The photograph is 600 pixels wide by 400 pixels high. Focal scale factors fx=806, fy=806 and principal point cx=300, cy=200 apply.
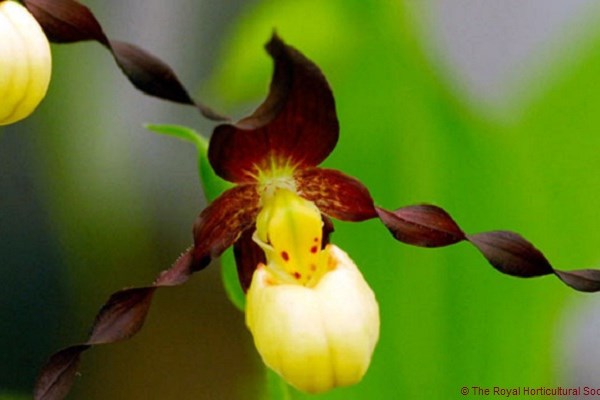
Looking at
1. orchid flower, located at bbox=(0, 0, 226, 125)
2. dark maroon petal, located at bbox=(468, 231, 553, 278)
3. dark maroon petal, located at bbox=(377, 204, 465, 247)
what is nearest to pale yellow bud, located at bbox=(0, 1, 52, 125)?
orchid flower, located at bbox=(0, 0, 226, 125)

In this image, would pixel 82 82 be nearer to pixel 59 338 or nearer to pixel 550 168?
pixel 59 338

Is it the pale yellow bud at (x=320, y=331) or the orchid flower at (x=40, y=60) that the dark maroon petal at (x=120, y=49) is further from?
the pale yellow bud at (x=320, y=331)

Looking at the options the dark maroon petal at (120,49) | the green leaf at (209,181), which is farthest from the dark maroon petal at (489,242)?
the dark maroon petal at (120,49)

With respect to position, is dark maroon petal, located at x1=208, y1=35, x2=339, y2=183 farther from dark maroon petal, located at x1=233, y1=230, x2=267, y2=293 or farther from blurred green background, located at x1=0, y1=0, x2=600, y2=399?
blurred green background, located at x1=0, y1=0, x2=600, y2=399

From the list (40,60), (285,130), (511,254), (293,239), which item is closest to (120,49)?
(40,60)

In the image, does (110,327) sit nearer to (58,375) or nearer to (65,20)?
(58,375)

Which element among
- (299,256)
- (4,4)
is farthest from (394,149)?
(4,4)
